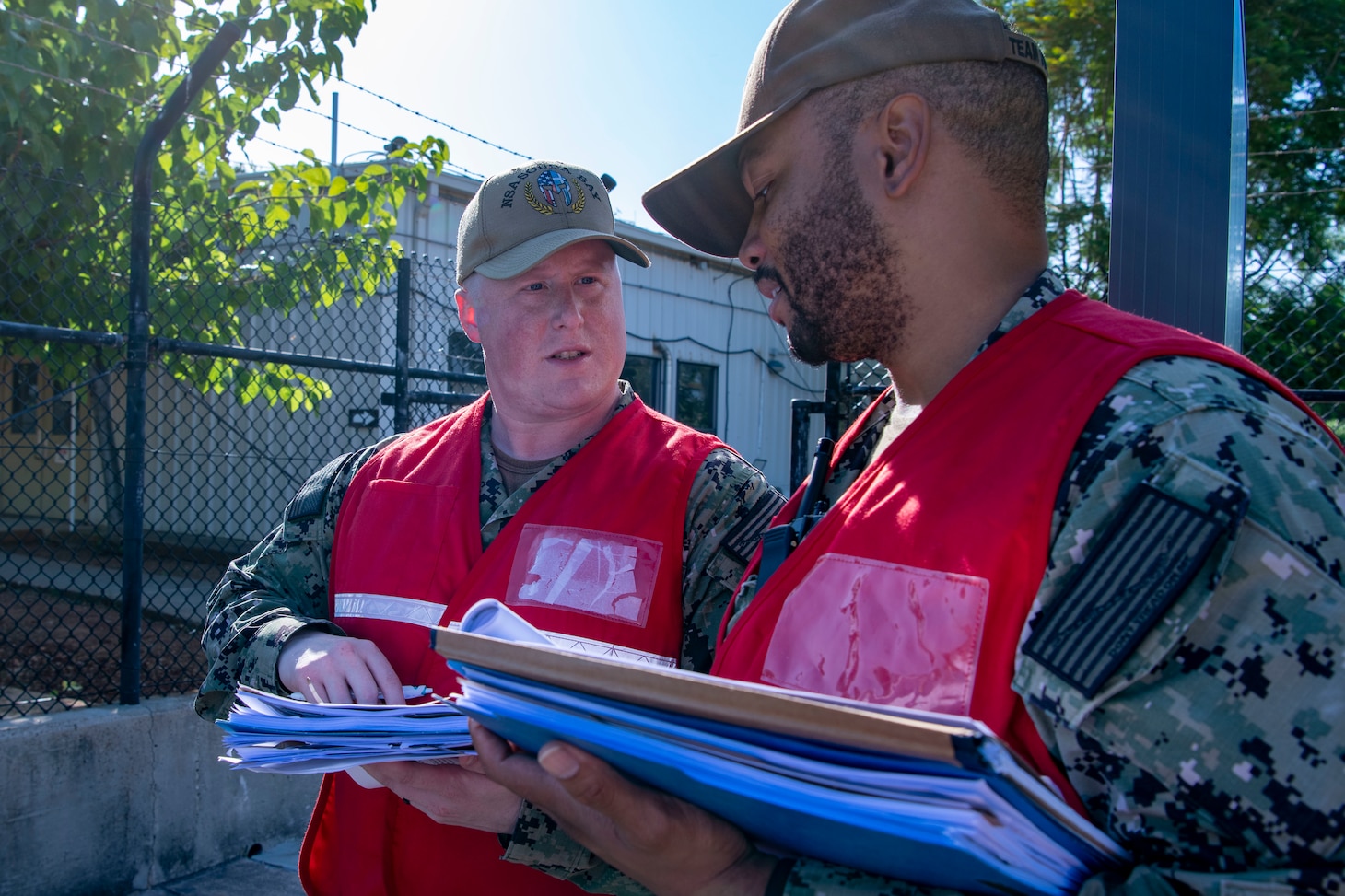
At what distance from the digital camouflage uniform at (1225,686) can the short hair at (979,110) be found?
0.46 metres

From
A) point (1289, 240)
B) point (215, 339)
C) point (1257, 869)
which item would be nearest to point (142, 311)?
point (215, 339)

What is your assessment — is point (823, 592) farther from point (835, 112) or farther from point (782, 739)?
point (835, 112)

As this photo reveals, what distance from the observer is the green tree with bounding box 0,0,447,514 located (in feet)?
16.3

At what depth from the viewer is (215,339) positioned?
Result: 596cm

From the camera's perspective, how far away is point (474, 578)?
189cm

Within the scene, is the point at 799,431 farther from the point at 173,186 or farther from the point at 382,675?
the point at 173,186

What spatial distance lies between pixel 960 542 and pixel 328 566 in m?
1.61

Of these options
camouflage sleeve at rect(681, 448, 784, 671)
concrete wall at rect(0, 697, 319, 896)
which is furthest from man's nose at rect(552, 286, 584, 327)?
concrete wall at rect(0, 697, 319, 896)

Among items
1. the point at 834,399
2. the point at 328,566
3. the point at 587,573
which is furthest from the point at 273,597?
the point at 834,399

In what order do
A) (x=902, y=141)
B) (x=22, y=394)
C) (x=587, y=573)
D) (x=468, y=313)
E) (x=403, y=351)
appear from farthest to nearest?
(x=22, y=394), (x=403, y=351), (x=468, y=313), (x=587, y=573), (x=902, y=141)

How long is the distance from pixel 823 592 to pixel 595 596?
80 cm

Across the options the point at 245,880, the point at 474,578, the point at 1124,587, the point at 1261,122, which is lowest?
the point at 245,880

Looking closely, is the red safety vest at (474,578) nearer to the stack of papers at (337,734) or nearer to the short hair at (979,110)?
the stack of papers at (337,734)

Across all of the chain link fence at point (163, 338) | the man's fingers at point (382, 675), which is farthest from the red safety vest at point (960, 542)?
the chain link fence at point (163, 338)
